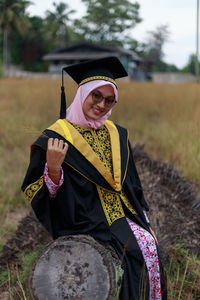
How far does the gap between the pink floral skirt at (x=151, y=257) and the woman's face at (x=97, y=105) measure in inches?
27.6

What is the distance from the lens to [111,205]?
202 centimetres

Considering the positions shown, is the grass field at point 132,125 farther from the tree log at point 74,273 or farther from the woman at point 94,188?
the tree log at point 74,273

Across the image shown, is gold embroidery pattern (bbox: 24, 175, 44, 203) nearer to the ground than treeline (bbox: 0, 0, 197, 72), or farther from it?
nearer to the ground

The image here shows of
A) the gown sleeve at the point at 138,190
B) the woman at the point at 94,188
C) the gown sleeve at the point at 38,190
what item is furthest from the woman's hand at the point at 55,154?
the gown sleeve at the point at 138,190

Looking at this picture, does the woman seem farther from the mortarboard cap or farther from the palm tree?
the palm tree

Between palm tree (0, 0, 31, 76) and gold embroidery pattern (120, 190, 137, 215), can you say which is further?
palm tree (0, 0, 31, 76)

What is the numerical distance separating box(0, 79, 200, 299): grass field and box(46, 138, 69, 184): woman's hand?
4.75ft

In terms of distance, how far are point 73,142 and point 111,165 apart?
30 centimetres

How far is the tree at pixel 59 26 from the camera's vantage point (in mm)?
42750

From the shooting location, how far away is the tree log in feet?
5.18

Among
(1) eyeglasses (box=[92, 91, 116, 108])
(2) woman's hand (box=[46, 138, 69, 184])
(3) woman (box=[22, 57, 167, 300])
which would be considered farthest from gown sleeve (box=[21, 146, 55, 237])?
(1) eyeglasses (box=[92, 91, 116, 108])

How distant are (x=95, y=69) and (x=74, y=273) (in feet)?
3.76

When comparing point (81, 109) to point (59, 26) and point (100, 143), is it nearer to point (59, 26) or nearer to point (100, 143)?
point (100, 143)

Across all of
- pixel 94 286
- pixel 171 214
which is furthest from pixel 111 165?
pixel 171 214
